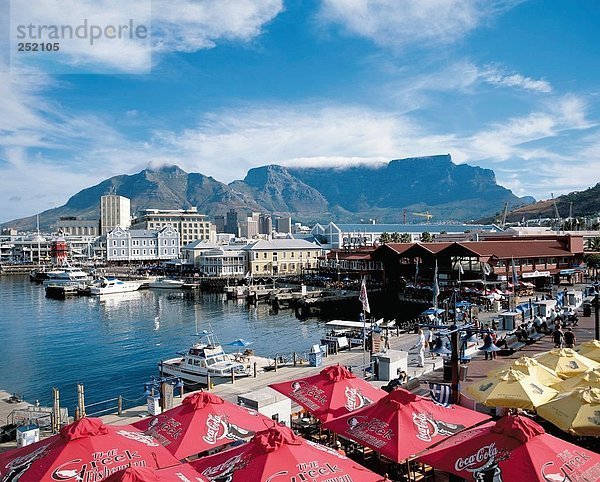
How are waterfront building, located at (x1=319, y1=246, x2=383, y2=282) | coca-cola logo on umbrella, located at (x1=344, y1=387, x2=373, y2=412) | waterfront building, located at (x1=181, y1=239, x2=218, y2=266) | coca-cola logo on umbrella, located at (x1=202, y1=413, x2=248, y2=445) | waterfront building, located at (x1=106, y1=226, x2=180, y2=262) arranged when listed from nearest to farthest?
coca-cola logo on umbrella, located at (x1=202, y1=413, x2=248, y2=445) → coca-cola logo on umbrella, located at (x1=344, y1=387, x2=373, y2=412) → waterfront building, located at (x1=319, y1=246, x2=383, y2=282) → waterfront building, located at (x1=181, y1=239, x2=218, y2=266) → waterfront building, located at (x1=106, y1=226, x2=180, y2=262)

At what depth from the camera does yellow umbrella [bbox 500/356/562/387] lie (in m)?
13.4

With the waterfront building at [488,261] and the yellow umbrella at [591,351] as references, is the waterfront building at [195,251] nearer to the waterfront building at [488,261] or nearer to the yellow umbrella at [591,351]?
the waterfront building at [488,261]

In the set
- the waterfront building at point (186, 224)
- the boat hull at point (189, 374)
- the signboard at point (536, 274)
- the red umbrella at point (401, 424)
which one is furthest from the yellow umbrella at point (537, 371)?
the waterfront building at point (186, 224)

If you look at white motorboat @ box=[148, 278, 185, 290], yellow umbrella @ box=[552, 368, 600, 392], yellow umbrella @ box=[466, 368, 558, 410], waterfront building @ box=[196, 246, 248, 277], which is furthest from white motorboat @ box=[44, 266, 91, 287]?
yellow umbrella @ box=[552, 368, 600, 392]

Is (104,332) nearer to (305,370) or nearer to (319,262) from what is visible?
(305,370)

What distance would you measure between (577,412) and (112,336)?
40.9 metres

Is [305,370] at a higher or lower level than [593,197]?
lower

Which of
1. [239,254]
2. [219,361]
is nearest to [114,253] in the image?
[239,254]

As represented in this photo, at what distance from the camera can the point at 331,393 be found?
12.0 metres

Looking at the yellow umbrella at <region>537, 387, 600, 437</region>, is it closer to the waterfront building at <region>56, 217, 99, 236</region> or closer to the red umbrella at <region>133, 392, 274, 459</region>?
the red umbrella at <region>133, 392, 274, 459</region>

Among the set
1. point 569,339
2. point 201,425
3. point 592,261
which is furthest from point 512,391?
point 592,261

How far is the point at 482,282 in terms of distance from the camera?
174ft

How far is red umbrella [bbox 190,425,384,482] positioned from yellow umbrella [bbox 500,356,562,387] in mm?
7128

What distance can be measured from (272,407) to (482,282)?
145 ft
